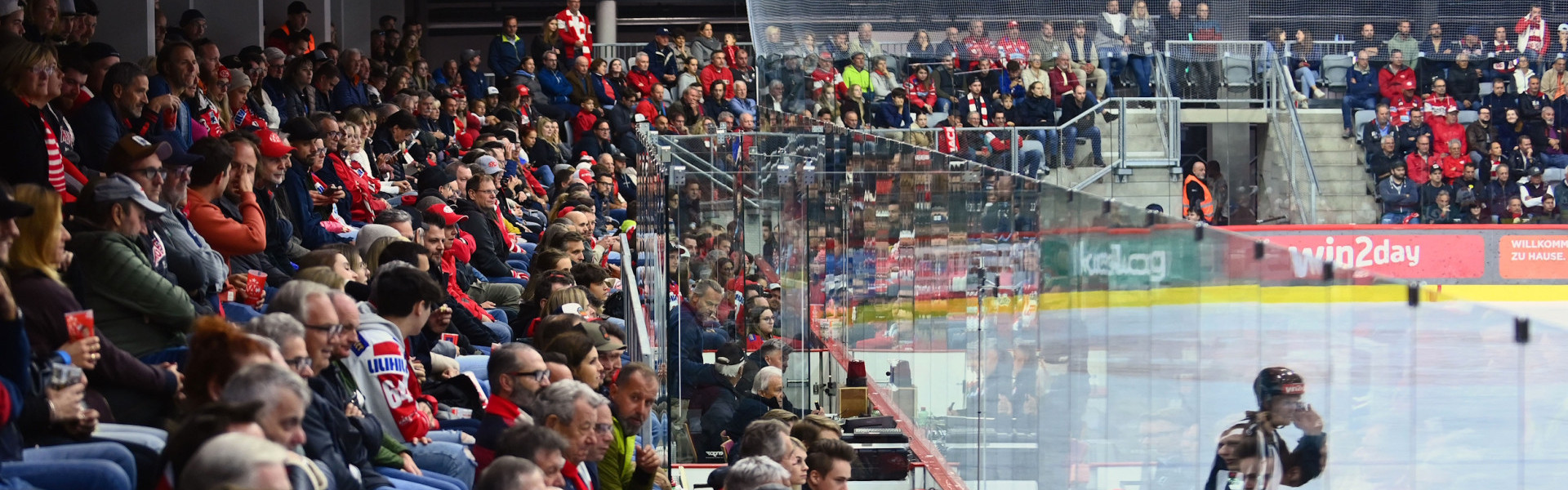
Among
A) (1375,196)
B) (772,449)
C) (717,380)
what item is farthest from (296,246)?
(1375,196)

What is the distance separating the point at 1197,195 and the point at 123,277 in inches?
556

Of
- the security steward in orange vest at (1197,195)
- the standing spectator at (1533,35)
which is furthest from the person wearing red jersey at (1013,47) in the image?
the standing spectator at (1533,35)

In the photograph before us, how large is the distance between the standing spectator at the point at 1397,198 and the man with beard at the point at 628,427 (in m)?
14.2

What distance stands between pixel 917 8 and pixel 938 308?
12.1m

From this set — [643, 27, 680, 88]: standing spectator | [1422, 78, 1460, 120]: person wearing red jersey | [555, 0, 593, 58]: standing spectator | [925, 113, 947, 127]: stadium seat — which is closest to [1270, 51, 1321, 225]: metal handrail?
[1422, 78, 1460, 120]: person wearing red jersey

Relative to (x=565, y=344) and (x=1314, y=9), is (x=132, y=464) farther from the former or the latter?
(x=1314, y=9)

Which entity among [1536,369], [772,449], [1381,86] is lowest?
[772,449]

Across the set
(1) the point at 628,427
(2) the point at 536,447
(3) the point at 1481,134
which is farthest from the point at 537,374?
(3) the point at 1481,134

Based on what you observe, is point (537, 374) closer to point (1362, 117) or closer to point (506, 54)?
point (506, 54)

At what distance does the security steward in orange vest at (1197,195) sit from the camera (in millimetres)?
16969

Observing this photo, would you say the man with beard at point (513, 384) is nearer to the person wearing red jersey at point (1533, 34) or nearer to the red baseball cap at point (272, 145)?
the red baseball cap at point (272, 145)

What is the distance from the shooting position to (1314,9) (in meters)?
19.8

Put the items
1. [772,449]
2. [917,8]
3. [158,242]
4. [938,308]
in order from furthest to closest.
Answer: [917,8] < [938,308] < [772,449] < [158,242]

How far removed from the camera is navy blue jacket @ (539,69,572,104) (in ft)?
58.4
